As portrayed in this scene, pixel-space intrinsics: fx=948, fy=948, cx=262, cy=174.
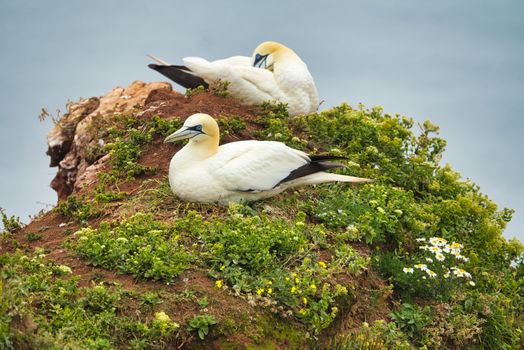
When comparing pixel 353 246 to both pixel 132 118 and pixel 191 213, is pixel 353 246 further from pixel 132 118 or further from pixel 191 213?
pixel 132 118

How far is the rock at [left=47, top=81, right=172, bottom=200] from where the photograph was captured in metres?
15.6

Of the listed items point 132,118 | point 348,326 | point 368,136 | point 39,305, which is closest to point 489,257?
point 368,136

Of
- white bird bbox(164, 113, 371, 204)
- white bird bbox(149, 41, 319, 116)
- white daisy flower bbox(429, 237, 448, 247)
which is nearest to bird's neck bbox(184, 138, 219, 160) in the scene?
white bird bbox(164, 113, 371, 204)

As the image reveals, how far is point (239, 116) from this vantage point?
13758mm

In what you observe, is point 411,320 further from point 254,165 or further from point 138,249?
point 138,249

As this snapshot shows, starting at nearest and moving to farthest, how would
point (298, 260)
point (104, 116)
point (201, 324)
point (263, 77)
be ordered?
point (201, 324) < point (298, 260) < point (263, 77) < point (104, 116)

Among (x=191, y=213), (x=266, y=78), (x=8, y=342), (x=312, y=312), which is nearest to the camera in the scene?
(x=8, y=342)

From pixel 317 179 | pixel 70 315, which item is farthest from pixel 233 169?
pixel 70 315

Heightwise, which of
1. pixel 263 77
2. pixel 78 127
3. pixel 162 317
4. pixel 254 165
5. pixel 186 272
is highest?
pixel 263 77

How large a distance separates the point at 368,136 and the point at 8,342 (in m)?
8.36

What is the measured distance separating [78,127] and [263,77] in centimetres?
346

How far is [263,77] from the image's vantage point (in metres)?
14.7

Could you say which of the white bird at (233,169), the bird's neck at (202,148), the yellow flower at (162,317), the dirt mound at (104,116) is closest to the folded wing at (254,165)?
the white bird at (233,169)

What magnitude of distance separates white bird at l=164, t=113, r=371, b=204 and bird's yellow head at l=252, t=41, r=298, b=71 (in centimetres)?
417
